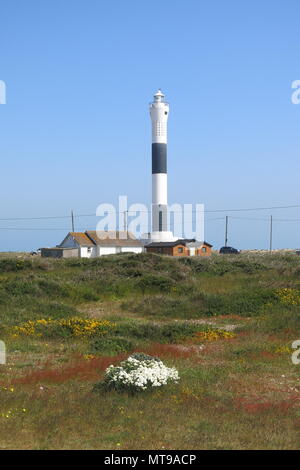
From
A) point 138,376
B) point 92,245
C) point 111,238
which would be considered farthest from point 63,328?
point 111,238

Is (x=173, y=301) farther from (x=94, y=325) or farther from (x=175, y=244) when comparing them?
(x=175, y=244)

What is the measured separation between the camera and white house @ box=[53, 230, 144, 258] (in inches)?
2635

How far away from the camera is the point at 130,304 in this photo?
26875 millimetres

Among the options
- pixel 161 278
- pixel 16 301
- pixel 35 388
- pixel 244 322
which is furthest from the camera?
pixel 161 278

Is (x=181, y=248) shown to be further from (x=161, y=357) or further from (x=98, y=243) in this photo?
(x=161, y=357)

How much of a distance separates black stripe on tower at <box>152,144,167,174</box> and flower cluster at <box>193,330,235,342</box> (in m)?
50.6

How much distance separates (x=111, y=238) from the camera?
69.8 meters

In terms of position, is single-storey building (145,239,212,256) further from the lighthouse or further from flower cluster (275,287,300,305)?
flower cluster (275,287,300,305)

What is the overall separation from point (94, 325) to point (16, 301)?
22.6ft

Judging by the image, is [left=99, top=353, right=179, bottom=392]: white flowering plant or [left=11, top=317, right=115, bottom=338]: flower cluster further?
[left=11, top=317, right=115, bottom=338]: flower cluster

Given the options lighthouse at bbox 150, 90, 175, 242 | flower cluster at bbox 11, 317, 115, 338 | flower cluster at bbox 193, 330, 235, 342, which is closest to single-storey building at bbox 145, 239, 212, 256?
lighthouse at bbox 150, 90, 175, 242

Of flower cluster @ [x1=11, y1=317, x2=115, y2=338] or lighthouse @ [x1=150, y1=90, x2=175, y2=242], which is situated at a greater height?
lighthouse @ [x1=150, y1=90, x2=175, y2=242]

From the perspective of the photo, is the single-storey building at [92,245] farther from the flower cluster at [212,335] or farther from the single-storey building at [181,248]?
the flower cluster at [212,335]
